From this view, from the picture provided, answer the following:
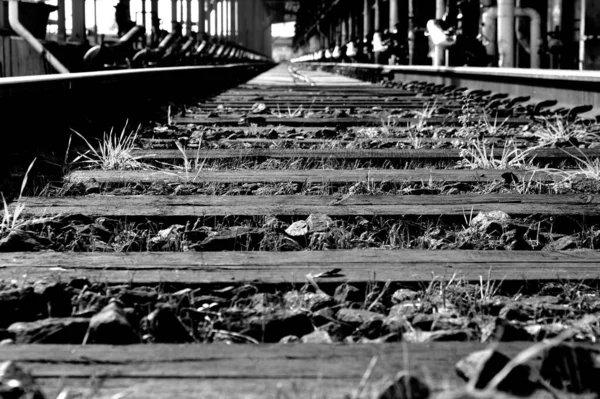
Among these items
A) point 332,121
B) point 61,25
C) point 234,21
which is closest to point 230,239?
point 332,121

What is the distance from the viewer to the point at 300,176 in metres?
2.65

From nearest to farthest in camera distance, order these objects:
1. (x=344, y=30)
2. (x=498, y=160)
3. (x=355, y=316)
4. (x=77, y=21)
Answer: (x=355, y=316) < (x=498, y=160) < (x=77, y=21) < (x=344, y=30)

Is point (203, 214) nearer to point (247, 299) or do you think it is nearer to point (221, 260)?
point (221, 260)

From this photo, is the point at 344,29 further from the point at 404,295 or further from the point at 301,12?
the point at 404,295

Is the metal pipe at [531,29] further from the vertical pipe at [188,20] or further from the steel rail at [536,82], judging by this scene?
the vertical pipe at [188,20]

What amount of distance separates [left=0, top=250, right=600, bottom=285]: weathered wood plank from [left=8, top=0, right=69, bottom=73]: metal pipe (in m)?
6.56

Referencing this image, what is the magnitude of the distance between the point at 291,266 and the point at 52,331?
1.64ft

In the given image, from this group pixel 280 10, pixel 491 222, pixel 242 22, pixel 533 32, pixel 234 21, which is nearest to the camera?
pixel 491 222

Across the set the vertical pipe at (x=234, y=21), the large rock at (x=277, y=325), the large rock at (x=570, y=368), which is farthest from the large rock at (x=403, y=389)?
the vertical pipe at (x=234, y=21)

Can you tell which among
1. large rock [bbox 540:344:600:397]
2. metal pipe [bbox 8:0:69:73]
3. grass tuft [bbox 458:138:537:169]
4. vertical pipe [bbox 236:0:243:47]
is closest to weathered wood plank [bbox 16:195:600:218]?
grass tuft [bbox 458:138:537:169]

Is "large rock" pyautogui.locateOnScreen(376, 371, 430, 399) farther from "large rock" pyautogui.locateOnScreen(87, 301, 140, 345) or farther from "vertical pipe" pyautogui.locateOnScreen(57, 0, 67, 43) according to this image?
"vertical pipe" pyautogui.locateOnScreen(57, 0, 67, 43)

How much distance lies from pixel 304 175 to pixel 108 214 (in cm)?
77

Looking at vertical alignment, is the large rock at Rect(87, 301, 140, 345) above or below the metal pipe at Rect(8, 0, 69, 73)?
below

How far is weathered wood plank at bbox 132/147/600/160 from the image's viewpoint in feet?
10.0
